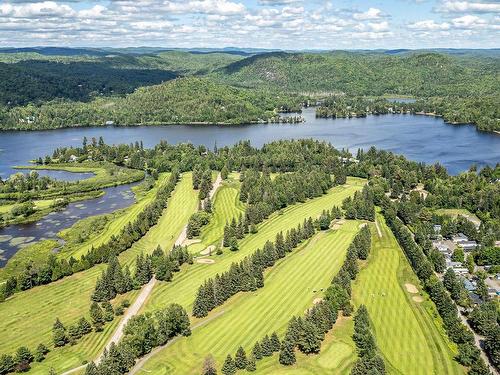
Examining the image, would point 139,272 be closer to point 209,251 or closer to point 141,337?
point 209,251

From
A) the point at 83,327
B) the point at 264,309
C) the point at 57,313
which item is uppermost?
the point at 83,327

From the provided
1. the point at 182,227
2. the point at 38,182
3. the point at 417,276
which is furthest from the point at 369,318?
the point at 38,182

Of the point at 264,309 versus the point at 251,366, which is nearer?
the point at 251,366

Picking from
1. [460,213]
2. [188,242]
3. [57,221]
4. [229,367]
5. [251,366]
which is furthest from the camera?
[57,221]

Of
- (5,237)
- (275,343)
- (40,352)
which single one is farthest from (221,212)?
(40,352)

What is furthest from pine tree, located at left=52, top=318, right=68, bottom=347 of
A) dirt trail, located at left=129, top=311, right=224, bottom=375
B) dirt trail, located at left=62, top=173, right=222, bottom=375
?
dirt trail, located at left=129, top=311, right=224, bottom=375

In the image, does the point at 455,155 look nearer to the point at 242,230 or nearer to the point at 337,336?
the point at 242,230
